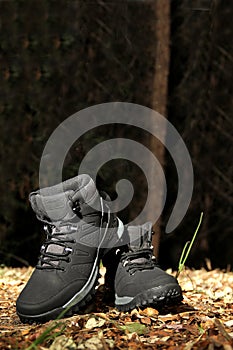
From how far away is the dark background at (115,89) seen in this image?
4.43 meters

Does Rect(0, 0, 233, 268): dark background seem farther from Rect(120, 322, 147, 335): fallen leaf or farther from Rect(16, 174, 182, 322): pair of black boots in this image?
Rect(120, 322, 147, 335): fallen leaf

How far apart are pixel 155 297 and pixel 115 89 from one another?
282 centimetres

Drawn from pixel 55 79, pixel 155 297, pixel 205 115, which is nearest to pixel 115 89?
pixel 55 79

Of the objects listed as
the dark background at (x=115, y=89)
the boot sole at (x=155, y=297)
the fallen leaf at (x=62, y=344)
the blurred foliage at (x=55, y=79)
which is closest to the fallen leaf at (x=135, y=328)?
the boot sole at (x=155, y=297)

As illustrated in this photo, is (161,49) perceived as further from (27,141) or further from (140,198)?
(27,141)

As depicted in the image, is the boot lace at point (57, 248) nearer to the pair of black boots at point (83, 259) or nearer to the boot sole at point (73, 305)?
the pair of black boots at point (83, 259)

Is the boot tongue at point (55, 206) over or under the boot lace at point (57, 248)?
over

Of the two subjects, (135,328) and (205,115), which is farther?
(205,115)

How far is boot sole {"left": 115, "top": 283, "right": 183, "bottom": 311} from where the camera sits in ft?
6.10

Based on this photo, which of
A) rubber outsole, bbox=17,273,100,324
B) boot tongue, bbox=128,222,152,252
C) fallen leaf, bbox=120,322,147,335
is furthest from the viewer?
A: boot tongue, bbox=128,222,152,252

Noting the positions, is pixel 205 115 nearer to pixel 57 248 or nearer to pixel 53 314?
pixel 57 248

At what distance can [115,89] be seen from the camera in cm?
443

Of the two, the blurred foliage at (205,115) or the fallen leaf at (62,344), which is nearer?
the fallen leaf at (62,344)

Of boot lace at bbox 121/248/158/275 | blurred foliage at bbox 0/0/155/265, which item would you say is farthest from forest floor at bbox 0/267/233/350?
blurred foliage at bbox 0/0/155/265
